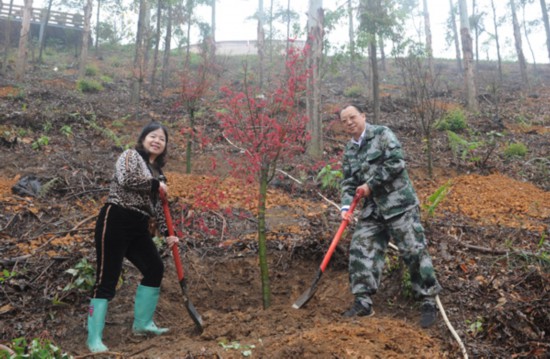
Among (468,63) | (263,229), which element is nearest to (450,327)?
(263,229)

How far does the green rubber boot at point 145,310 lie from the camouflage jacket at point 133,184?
27.2 inches

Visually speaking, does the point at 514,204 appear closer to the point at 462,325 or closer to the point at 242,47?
the point at 462,325

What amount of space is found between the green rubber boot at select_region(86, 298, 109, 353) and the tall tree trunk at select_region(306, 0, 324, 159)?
727 cm

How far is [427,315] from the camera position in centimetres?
340

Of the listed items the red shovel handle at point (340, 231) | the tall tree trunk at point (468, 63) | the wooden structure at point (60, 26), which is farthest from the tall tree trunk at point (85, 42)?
the red shovel handle at point (340, 231)

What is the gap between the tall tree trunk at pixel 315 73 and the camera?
978 cm

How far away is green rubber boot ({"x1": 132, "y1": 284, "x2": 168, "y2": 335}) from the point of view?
3590 mm

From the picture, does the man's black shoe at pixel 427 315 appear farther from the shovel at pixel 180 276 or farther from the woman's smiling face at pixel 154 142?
the woman's smiling face at pixel 154 142

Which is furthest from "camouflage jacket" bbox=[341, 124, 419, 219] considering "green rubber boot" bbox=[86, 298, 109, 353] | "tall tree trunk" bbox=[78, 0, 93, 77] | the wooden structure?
the wooden structure

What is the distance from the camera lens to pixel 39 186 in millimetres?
6812

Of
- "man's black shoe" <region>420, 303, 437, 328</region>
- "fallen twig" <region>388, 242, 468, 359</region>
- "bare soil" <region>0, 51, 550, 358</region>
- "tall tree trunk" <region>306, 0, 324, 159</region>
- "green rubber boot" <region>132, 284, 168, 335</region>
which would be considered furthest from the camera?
"tall tree trunk" <region>306, 0, 324, 159</region>

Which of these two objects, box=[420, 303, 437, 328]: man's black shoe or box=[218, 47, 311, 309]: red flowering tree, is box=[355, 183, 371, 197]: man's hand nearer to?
box=[218, 47, 311, 309]: red flowering tree

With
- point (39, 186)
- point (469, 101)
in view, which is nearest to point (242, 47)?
point (469, 101)

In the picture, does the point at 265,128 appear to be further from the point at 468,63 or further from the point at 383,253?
the point at 468,63
